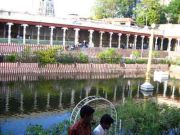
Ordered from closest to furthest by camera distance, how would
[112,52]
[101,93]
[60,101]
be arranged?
[60,101] → [101,93] → [112,52]

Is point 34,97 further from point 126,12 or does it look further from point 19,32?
point 126,12

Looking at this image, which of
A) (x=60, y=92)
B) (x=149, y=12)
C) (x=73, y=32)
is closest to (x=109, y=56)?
(x=73, y=32)

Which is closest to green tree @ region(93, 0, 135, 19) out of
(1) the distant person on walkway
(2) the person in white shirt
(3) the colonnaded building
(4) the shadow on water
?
(3) the colonnaded building

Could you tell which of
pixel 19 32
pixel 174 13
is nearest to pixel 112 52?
pixel 19 32

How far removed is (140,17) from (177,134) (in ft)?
191

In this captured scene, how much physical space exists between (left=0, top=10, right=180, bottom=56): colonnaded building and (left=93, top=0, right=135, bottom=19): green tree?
1067 cm

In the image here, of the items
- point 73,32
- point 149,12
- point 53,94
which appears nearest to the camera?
point 53,94

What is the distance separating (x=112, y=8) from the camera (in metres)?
78.8

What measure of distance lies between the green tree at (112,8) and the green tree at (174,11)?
426 inches

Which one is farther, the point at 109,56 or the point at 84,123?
the point at 109,56

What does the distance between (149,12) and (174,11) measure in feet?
24.2

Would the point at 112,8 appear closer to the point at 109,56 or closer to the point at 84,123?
the point at 109,56

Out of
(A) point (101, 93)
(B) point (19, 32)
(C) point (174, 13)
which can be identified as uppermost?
(C) point (174, 13)

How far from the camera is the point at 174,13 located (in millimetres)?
71812
